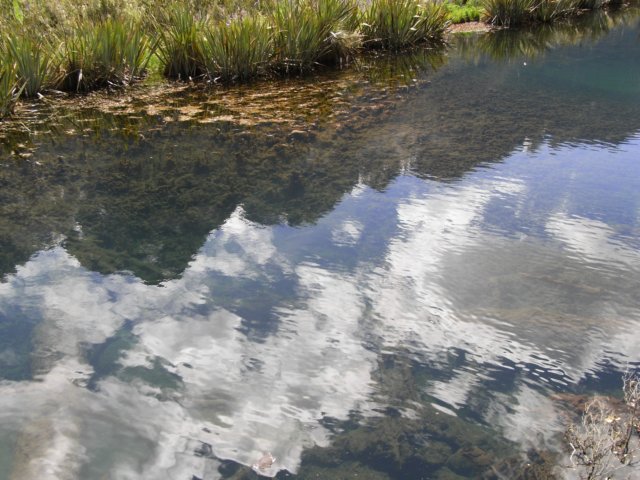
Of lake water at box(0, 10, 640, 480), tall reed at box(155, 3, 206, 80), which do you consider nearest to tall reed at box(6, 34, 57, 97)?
lake water at box(0, 10, 640, 480)

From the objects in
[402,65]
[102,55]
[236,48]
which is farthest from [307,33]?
[102,55]

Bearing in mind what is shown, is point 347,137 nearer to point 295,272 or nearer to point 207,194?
point 207,194

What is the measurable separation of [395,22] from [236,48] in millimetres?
3680

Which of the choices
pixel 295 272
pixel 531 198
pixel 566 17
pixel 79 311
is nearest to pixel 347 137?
pixel 531 198

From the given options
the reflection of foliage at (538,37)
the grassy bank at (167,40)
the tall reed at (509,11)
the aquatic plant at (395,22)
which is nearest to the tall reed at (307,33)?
the grassy bank at (167,40)

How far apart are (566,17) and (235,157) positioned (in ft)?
38.2

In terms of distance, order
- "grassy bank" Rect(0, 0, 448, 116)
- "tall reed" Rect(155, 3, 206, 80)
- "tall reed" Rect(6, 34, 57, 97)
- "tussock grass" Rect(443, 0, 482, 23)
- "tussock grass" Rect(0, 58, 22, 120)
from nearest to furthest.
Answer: "tussock grass" Rect(0, 58, 22, 120)
"tall reed" Rect(6, 34, 57, 97)
"grassy bank" Rect(0, 0, 448, 116)
"tall reed" Rect(155, 3, 206, 80)
"tussock grass" Rect(443, 0, 482, 23)

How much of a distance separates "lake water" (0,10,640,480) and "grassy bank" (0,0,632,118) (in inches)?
29.2

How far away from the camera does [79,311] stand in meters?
3.72

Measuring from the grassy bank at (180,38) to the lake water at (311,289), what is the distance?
741 mm

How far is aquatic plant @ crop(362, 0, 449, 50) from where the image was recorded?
35.9ft

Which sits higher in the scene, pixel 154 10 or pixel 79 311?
pixel 154 10

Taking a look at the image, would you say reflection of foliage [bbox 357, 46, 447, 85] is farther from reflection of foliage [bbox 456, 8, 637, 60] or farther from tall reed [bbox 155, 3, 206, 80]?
tall reed [bbox 155, 3, 206, 80]

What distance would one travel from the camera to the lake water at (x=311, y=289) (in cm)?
274
